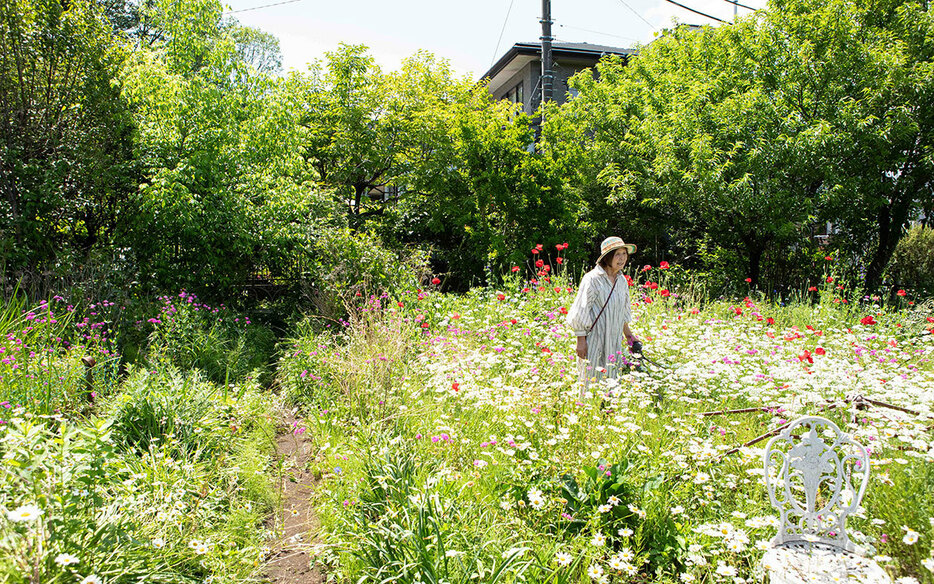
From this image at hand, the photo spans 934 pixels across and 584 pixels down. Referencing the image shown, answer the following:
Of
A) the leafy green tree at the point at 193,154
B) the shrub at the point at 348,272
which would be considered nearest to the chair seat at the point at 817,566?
the shrub at the point at 348,272

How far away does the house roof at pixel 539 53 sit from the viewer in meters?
21.2

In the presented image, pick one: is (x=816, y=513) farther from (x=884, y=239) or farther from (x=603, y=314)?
(x=884, y=239)

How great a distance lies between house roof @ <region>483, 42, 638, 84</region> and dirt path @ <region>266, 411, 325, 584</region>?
19425 mm

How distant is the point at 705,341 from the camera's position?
5.48 m

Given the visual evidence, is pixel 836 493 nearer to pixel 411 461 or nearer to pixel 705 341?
pixel 411 461

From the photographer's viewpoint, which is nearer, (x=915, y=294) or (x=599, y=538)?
(x=599, y=538)

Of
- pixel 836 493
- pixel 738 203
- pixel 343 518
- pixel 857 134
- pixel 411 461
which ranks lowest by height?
pixel 343 518

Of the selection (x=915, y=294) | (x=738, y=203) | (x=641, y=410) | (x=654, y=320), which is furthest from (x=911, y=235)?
(x=641, y=410)

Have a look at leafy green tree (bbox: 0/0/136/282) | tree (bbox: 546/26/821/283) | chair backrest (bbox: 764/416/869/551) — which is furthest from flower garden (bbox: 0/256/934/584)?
tree (bbox: 546/26/821/283)

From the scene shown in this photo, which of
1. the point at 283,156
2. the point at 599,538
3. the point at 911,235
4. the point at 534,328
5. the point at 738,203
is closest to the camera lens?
the point at 599,538

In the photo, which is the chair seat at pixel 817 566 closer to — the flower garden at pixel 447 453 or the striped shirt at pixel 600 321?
the flower garden at pixel 447 453

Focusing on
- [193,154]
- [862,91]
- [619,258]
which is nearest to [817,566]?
[619,258]

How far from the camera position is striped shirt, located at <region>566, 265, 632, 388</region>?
4.45 m

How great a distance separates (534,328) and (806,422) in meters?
3.89
